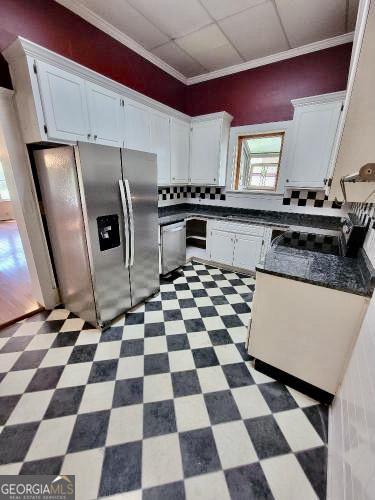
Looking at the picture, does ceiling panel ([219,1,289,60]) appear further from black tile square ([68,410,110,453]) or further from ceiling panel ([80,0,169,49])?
black tile square ([68,410,110,453])

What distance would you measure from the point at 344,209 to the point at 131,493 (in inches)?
133

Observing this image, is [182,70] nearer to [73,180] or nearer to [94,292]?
[73,180]

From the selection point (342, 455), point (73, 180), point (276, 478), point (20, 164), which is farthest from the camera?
point (20, 164)

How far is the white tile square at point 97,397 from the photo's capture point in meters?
1.41

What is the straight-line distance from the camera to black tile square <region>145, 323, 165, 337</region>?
2.08 m

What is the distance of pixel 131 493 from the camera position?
3.37ft

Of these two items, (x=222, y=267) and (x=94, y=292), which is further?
(x=222, y=267)

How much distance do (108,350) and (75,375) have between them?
12.0 inches

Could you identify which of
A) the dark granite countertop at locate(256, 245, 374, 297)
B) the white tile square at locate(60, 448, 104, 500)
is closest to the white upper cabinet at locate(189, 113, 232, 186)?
the dark granite countertop at locate(256, 245, 374, 297)

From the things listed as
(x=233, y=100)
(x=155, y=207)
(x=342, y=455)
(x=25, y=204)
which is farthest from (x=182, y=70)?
(x=342, y=455)

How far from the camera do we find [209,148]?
11.1 feet

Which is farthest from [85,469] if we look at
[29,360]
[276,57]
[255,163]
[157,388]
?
[255,163]

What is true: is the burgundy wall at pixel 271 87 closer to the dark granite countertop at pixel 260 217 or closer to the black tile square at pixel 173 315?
the dark granite countertop at pixel 260 217

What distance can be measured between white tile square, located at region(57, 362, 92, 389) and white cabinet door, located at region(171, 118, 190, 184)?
266 centimetres
